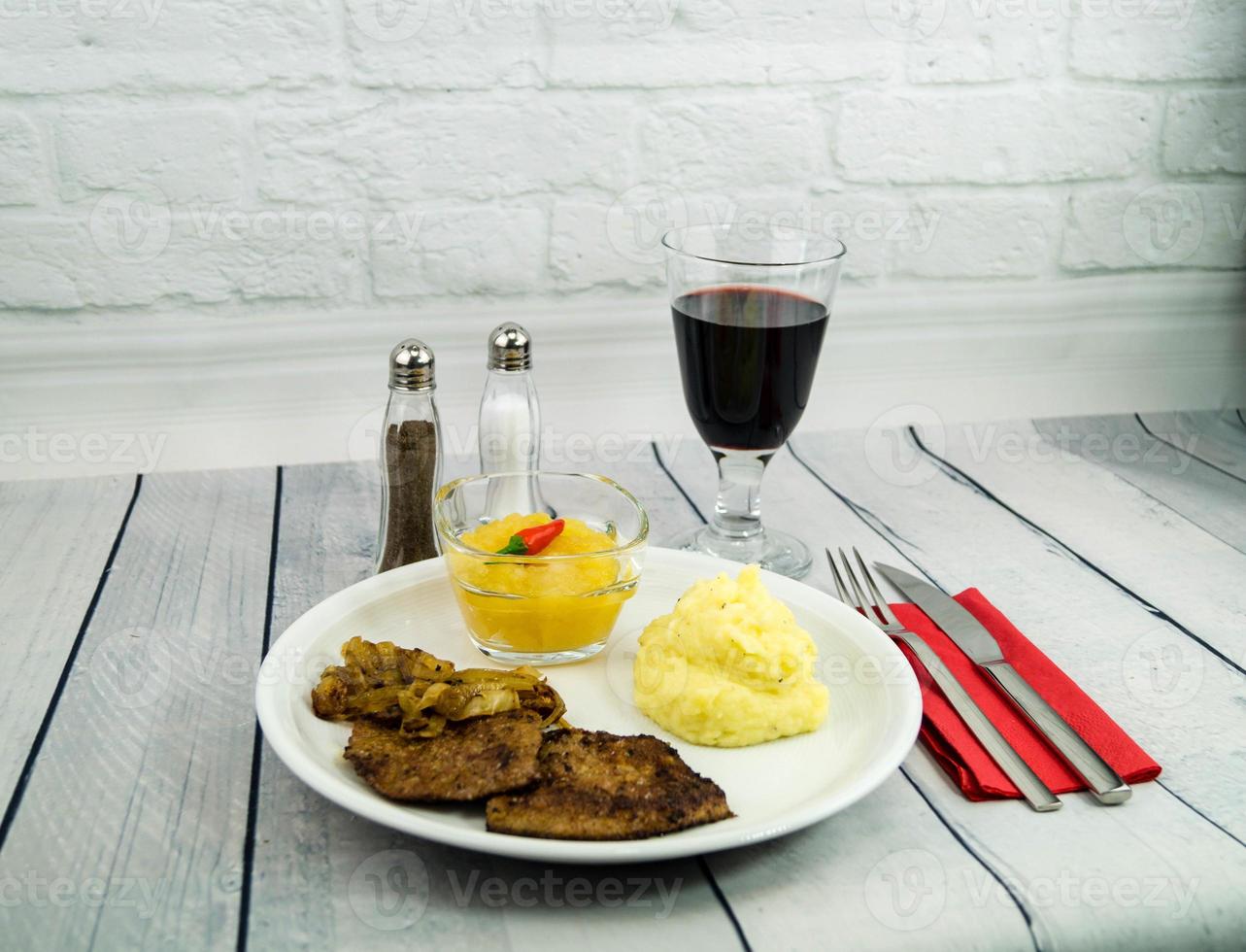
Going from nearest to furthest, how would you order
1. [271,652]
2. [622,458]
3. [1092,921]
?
[1092,921], [271,652], [622,458]

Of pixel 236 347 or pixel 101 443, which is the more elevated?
pixel 236 347

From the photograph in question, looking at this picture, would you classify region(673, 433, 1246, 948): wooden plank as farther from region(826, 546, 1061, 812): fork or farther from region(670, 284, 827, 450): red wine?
region(670, 284, 827, 450): red wine

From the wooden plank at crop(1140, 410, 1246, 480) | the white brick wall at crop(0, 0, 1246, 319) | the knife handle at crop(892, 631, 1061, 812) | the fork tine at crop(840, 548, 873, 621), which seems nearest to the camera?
the knife handle at crop(892, 631, 1061, 812)

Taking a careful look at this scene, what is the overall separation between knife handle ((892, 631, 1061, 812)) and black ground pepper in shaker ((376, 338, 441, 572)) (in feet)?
1.48

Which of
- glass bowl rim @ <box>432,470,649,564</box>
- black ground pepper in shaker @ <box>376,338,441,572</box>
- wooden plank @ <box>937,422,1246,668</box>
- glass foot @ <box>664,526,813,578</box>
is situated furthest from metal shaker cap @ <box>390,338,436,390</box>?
wooden plank @ <box>937,422,1246,668</box>

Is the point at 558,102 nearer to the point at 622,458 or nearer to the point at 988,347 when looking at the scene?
the point at 622,458

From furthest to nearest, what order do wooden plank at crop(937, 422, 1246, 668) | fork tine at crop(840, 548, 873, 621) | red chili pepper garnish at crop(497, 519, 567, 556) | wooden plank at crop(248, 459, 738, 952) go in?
wooden plank at crop(937, 422, 1246, 668)
fork tine at crop(840, 548, 873, 621)
red chili pepper garnish at crop(497, 519, 567, 556)
wooden plank at crop(248, 459, 738, 952)

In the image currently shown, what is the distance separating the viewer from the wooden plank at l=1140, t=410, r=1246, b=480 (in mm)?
1601

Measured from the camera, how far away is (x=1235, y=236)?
67.1 inches

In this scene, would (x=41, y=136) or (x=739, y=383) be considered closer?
(x=739, y=383)

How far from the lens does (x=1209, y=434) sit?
169 cm

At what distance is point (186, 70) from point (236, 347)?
0.31m

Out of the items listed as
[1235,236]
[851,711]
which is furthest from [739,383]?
[1235,236]

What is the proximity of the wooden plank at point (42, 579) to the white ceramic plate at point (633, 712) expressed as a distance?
215mm
